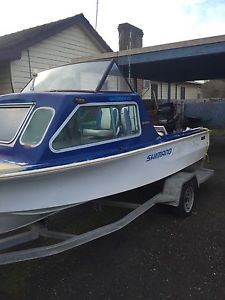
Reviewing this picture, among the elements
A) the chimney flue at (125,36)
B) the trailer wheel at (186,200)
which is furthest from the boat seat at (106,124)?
the chimney flue at (125,36)

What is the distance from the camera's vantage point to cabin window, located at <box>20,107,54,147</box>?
3664mm

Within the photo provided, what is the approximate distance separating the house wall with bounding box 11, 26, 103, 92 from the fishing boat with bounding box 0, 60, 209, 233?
21.4 feet

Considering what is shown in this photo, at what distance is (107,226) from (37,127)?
1.40 meters

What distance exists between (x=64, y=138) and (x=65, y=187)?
1.75ft

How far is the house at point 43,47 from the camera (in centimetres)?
1110

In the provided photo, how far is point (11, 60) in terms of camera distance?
10.9 metres

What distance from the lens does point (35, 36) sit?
11805 millimetres

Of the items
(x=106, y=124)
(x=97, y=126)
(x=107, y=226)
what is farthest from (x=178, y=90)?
(x=107, y=226)

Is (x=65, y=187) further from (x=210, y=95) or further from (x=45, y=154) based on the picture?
(x=210, y=95)

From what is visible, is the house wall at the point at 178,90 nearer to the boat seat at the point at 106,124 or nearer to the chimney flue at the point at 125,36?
the chimney flue at the point at 125,36

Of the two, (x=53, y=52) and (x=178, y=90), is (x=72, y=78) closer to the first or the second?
(x=53, y=52)

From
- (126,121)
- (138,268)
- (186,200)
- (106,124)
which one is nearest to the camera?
(138,268)

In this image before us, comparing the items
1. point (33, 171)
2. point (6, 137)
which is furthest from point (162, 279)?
point (6, 137)

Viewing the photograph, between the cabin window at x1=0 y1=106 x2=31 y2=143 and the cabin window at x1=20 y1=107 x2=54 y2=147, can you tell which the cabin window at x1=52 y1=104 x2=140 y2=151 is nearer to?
the cabin window at x1=20 y1=107 x2=54 y2=147
